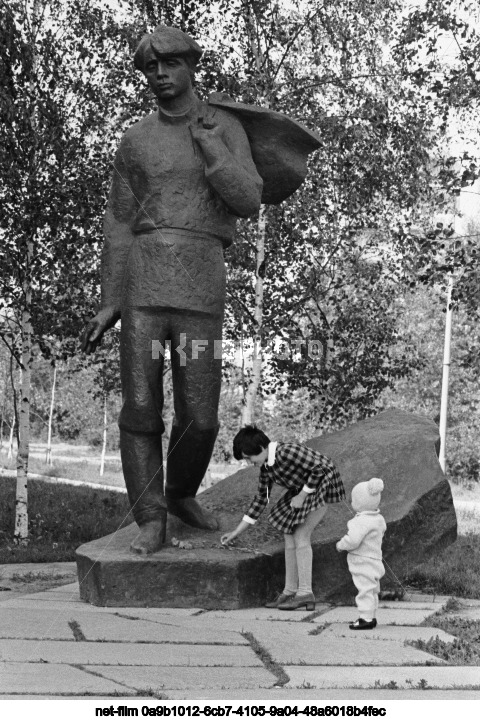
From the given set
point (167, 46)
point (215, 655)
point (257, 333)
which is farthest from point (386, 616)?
point (257, 333)

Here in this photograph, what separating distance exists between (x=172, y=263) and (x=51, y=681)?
8.48ft

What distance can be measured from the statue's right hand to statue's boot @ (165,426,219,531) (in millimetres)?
661

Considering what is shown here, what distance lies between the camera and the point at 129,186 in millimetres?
5570

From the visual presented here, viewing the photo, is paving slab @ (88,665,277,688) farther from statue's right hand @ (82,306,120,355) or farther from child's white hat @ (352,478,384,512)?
statue's right hand @ (82,306,120,355)

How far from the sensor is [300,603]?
198 inches

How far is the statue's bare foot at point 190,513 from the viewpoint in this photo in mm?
5664

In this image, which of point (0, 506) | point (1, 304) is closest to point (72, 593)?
point (1, 304)

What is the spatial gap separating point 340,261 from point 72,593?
8.19 m

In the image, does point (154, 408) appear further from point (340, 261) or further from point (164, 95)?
point (340, 261)

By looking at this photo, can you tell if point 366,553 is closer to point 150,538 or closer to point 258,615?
point 258,615

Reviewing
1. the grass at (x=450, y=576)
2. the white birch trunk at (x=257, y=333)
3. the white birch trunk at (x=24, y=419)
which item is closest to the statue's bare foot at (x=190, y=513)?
the grass at (x=450, y=576)

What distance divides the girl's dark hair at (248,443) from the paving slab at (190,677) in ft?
5.16

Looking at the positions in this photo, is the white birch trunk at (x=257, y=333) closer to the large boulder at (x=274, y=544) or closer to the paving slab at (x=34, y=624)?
the large boulder at (x=274, y=544)

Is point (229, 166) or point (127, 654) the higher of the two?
point (229, 166)
